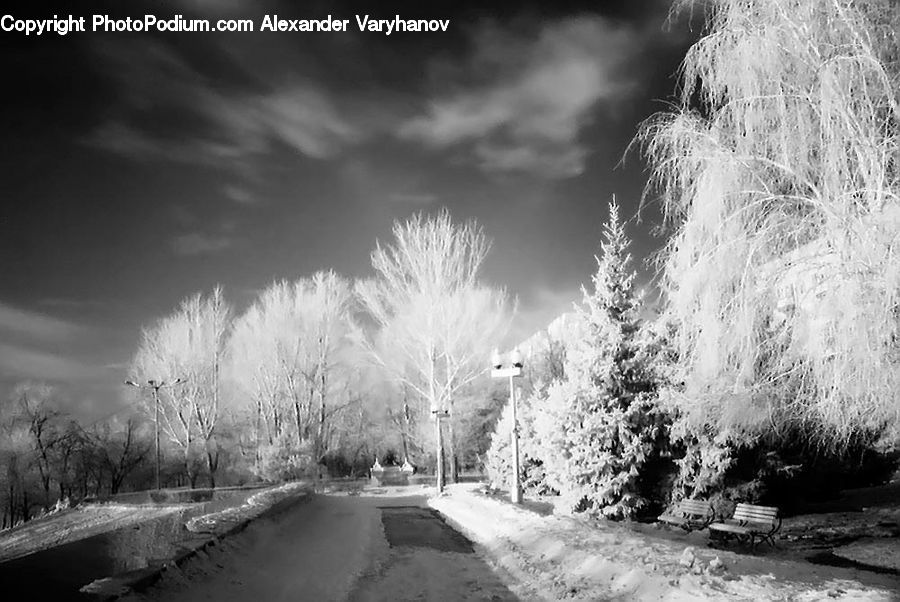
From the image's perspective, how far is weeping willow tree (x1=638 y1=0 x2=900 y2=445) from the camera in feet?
22.5

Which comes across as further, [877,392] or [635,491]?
[635,491]

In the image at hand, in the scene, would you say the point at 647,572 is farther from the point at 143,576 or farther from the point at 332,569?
the point at 143,576

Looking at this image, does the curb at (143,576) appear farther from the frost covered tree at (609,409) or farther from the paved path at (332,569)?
the frost covered tree at (609,409)

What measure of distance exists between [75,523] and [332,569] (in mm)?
23760

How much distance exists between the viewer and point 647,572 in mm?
6504

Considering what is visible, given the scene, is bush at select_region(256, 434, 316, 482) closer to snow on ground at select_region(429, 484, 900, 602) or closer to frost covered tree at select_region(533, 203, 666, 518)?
frost covered tree at select_region(533, 203, 666, 518)

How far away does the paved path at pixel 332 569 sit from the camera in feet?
22.0

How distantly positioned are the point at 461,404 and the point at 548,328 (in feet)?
36.9

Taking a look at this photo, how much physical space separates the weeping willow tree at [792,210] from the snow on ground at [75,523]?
1960 cm

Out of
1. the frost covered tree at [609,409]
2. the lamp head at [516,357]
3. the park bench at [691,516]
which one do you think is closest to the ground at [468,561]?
the park bench at [691,516]

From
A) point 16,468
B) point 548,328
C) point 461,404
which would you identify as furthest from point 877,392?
point 16,468

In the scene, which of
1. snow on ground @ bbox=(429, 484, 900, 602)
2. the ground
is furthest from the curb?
snow on ground @ bbox=(429, 484, 900, 602)

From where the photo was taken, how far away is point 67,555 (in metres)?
6.36

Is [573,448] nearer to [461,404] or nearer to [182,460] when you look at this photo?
[461,404]
